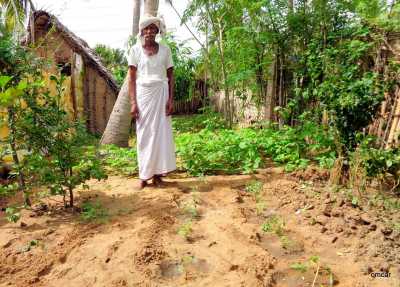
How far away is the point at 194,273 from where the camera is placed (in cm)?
246

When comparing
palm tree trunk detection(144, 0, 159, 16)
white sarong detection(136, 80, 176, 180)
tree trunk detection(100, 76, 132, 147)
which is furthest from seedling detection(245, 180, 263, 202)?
palm tree trunk detection(144, 0, 159, 16)

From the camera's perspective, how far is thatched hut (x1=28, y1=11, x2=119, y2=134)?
8930mm

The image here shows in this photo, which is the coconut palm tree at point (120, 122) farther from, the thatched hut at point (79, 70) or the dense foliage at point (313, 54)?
the thatched hut at point (79, 70)

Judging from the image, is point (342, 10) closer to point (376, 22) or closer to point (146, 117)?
point (376, 22)

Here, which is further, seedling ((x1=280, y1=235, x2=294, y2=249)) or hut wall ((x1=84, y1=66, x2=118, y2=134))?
hut wall ((x1=84, y1=66, x2=118, y2=134))

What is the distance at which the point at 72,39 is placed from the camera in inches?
361

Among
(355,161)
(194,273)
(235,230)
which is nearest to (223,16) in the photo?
(355,161)

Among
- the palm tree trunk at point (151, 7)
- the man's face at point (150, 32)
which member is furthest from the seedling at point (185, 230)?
the palm tree trunk at point (151, 7)

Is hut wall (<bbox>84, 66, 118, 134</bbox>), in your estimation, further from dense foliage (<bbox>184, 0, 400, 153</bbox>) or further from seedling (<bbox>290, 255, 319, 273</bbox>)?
seedling (<bbox>290, 255, 319, 273</bbox>)

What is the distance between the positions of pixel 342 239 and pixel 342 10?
3463mm

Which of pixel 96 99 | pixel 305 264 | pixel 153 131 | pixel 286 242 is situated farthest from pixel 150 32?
pixel 96 99

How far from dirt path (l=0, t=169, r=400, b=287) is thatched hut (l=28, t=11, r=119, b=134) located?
572 cm

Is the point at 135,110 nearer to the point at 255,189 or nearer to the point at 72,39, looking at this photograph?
the point at 255,189

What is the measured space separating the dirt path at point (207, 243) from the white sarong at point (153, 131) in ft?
1.20
